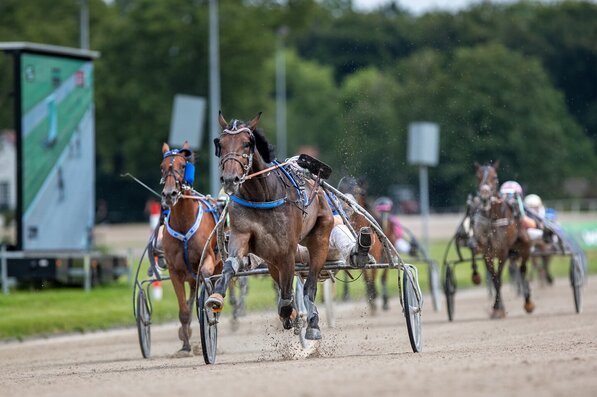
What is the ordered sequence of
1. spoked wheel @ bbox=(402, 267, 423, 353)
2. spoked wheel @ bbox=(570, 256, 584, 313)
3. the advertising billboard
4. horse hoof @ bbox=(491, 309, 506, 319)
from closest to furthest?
spoked wheel @ bbox=(402, 267, 423, 353) → horse hoof @ bbox=(491, 309, 506, 319) → spoked wheel @ bbox=(570, 256, 584, 313) → the advertising billboard

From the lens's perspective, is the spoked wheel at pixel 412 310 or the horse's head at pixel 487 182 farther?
the horse's head at pixel 487 182

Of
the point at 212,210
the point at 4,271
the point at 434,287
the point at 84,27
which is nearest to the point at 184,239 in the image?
the point at 212,210

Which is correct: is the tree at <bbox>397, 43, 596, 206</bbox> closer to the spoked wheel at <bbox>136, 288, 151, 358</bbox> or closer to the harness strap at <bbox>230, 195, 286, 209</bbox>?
A: the spoked wheel at <bbox>136, 288, 151, 358</bbox>

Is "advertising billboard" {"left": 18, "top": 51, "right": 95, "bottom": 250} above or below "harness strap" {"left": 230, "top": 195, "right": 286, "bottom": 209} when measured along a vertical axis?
above

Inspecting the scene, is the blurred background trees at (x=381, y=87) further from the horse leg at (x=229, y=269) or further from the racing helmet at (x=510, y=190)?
the horse leg at (x=229, y=269)

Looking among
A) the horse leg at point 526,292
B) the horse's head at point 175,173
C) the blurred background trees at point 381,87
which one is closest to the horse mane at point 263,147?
the horse's head at point 175,173

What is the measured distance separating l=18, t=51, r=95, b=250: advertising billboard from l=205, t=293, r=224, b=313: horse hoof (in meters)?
9.58

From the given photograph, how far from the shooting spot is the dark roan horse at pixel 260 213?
10.4m

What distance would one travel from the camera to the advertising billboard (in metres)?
19.5

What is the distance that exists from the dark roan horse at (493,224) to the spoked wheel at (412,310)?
5505mm

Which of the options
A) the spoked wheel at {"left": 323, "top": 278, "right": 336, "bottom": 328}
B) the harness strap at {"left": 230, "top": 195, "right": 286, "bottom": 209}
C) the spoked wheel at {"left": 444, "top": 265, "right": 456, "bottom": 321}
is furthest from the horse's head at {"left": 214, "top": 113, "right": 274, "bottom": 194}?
the spoked wheel at {"left": 444, "top": 265, "right": 456, "bottom": 321}

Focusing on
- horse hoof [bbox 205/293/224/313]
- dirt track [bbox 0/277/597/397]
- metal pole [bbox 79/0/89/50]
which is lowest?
dirt track [bbox 0/277/597/397]

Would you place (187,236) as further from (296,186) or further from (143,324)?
(296,186)

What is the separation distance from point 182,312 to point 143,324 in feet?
1.90
